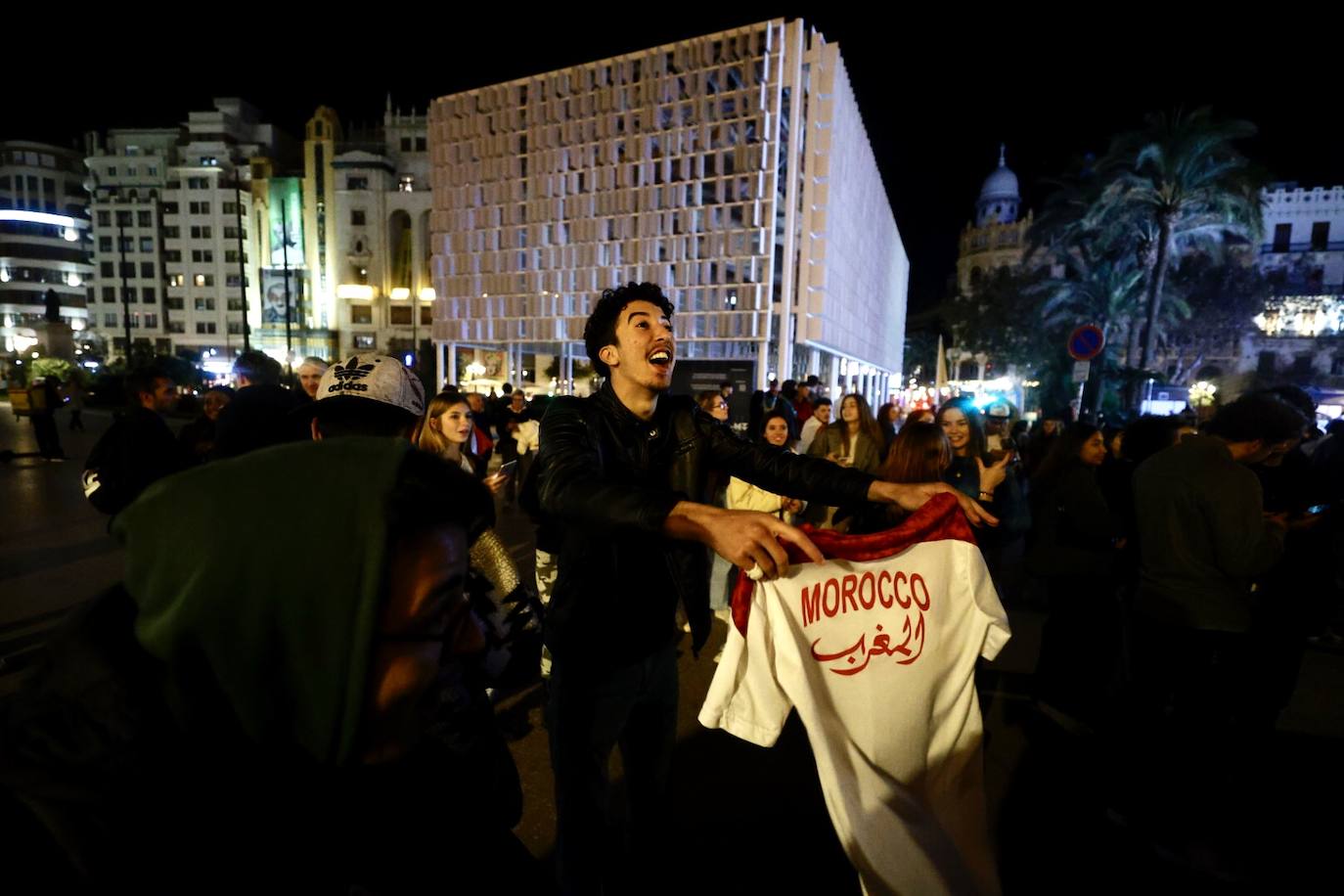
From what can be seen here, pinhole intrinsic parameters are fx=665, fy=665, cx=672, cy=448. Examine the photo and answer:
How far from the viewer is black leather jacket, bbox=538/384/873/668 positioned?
7.14 ft

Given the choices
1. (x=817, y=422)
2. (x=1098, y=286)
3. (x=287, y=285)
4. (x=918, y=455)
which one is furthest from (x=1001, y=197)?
(x=918, y=455)

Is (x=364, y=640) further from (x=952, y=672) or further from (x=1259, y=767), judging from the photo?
(x=1259, y=767)

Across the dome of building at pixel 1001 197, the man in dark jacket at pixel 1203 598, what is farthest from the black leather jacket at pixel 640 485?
the dome of building at pixel 1001 197

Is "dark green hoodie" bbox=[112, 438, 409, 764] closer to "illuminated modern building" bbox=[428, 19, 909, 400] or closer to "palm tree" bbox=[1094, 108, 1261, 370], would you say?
"palm tree" bbox=[1094, 108, 1261, 370]

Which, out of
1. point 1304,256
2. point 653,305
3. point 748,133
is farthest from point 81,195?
point 1304,256

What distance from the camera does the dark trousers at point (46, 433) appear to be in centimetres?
1443

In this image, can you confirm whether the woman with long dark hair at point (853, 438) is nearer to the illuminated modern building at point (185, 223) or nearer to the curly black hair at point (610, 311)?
the curly black hair at point (610, 311)

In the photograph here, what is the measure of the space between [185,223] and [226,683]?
9003 centimetres

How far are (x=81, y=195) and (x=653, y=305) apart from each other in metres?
112

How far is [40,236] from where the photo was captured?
74562 mm

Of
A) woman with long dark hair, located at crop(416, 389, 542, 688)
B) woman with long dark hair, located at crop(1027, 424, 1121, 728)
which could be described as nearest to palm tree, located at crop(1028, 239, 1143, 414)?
woman with long dark hair, located at crop(1027, 424, 1121, 728)

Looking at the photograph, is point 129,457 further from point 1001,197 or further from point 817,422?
point 1001,197

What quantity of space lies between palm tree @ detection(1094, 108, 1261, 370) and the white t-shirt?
87.4ft

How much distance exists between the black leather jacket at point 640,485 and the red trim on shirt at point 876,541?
0.43 feet
